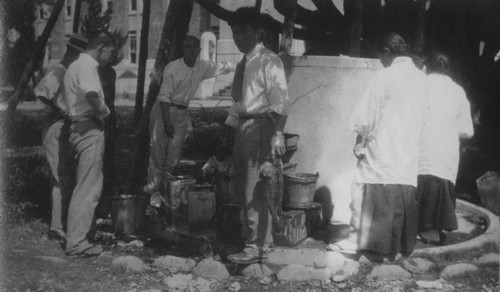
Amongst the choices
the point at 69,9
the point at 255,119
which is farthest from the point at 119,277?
the point at 69,9

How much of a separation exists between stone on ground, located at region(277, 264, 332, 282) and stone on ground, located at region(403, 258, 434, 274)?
77cm

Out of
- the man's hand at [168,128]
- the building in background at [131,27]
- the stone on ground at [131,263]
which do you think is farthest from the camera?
the building in background at [131,27]

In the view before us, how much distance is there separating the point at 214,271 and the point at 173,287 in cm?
45

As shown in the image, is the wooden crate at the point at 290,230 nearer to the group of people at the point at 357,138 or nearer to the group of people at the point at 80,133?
the group of people at the point at 357,138

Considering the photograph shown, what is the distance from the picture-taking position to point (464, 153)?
12.7 meters

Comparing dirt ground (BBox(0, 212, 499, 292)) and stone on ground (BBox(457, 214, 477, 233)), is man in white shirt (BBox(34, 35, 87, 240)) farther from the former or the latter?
stone on ground (BBox(457, 214, 477, 233))

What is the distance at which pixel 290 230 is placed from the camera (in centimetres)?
598

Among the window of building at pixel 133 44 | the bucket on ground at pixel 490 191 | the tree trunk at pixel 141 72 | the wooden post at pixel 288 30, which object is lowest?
the bucket on ground at pixel 490 191

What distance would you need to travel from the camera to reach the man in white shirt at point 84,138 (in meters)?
5.83

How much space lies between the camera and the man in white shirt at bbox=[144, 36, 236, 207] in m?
7.21

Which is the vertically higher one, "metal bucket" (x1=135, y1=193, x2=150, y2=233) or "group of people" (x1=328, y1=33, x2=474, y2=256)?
"group of people" (x1=328, y1=33, x2=474, y2=256)

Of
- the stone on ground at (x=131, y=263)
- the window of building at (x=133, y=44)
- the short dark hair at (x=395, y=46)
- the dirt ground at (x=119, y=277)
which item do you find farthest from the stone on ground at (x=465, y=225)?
the window of building at (x=133, y=44)

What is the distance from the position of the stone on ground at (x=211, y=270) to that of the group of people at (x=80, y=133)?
1.16m

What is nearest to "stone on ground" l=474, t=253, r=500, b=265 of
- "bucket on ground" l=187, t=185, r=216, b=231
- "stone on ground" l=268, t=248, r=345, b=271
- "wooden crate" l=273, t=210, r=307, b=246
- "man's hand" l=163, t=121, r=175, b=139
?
"stone on ground" l=268, t=248, r=345, b=271
